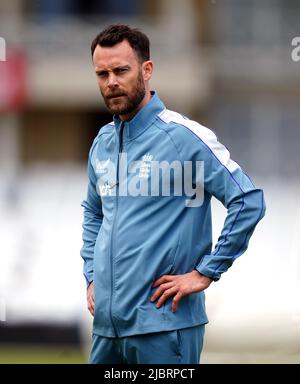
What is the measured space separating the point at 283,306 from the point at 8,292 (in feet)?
6.73

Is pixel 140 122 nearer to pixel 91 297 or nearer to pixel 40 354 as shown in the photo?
pixel 91 297

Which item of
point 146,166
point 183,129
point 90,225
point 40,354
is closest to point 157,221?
point 146,166

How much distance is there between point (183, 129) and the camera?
5129mm

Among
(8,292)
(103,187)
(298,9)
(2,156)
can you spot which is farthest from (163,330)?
(298,9)

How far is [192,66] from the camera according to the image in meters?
22.8

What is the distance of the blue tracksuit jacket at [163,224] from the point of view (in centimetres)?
506

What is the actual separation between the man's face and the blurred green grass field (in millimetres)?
4484

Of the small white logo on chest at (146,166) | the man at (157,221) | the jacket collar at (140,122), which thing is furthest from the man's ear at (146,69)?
the small white logo on chest at (146,166)

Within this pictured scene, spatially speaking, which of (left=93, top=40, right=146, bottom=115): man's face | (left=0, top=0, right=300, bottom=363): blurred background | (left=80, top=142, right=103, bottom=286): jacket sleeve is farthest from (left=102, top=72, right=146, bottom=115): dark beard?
(left=0, top=0, right=300, bottom=363): blurred background

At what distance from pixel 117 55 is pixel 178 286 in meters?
0.86

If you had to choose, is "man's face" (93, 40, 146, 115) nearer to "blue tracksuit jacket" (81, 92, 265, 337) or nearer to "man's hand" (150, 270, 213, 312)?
"blue tracksuit jacket" (81, 92, 265, 337)

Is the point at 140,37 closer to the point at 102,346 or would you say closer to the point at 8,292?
the point at 102,346

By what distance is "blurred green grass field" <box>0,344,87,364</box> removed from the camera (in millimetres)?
9578
